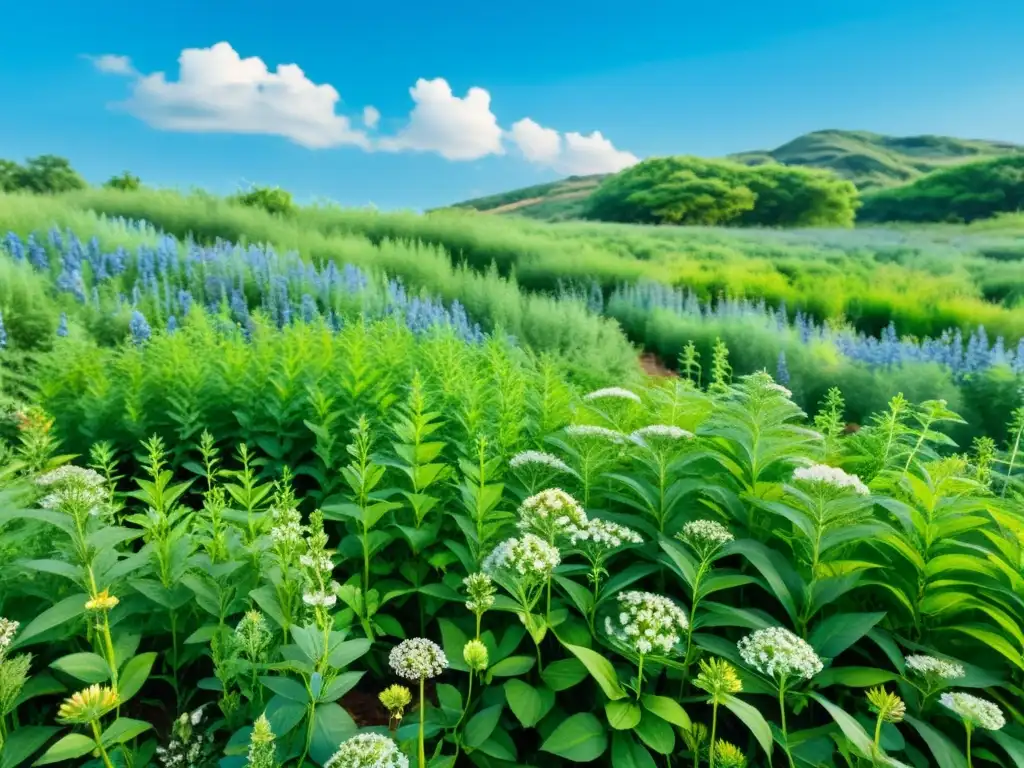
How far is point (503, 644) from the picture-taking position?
1.53 m

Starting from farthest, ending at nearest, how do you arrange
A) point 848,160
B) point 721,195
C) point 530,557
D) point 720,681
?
1. point 848,160
2. point 721,195
3. point 530,557
4. point 720,681

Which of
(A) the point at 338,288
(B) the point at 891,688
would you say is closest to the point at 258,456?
(B) the point at 891,688

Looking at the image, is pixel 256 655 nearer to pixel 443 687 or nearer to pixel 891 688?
pixel 443 687

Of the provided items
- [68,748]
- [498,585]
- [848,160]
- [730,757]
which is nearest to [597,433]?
[498,585]

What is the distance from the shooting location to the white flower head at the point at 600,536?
1389 mm

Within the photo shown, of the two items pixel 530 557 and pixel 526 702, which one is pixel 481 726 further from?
pixel 530 557

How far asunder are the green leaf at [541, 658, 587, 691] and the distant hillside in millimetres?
12608

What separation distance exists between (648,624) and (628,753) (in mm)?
288

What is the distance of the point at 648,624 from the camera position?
4.04 feet

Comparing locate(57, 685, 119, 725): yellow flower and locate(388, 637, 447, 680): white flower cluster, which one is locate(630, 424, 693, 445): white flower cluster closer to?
locate(388, 637, 447, 680): white flower cluster

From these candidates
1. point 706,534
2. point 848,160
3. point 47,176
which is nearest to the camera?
point 706,534

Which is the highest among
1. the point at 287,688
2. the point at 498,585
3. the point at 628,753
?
the point at 287,688

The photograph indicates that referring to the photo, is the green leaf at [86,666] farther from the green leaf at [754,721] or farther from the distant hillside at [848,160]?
the distant hillside at [848,160]

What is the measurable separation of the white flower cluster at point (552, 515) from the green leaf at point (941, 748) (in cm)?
76
